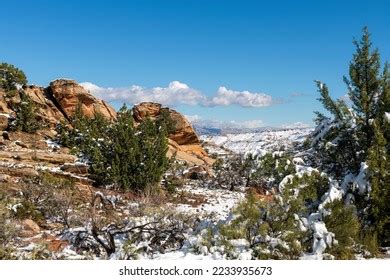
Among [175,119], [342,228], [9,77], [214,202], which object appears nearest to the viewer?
[342,228]

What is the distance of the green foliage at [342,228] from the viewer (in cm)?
843

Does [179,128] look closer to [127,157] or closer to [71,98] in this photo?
[71,98]

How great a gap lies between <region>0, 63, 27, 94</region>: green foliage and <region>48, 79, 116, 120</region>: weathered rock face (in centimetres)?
418

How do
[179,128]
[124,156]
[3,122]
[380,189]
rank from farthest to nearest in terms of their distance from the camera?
[179,128] < [3,122] < [124,156] < [380,189]

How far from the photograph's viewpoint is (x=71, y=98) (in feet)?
155

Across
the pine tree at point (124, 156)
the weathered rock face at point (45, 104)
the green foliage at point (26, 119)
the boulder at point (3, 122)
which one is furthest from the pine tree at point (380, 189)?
the weathered rock face at point (45, 104)

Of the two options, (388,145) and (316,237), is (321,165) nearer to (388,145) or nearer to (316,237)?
(388,145)

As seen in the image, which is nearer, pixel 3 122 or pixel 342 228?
pixel 342 228

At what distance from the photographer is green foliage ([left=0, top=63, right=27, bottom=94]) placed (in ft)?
140

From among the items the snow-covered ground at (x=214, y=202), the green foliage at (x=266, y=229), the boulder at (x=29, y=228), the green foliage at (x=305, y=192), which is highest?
the green foliage at (x=305, y=192)

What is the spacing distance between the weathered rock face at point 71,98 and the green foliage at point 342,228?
39412mm

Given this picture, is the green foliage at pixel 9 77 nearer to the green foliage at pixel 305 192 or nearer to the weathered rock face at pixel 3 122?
Answer: the weathered rock face at pixel 3 122

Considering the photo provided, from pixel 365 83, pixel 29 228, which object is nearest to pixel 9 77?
pixel 29 228

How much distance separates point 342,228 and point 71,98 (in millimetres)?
42552
